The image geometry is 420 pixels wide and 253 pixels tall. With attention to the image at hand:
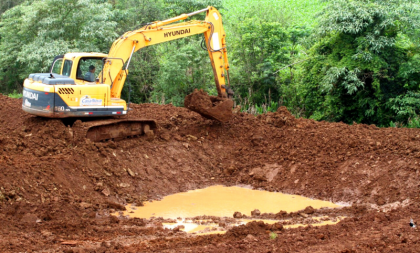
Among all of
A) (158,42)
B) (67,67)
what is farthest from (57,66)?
(158,42)

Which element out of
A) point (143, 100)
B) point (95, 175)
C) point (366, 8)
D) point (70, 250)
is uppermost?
point (366, 8)

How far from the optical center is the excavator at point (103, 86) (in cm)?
1069

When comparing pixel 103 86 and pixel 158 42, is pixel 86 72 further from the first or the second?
pixel 158 42

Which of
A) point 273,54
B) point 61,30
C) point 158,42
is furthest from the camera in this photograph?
point 61,30

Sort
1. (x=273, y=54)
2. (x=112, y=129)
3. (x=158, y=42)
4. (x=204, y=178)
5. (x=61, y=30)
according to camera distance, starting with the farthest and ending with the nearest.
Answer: (x=61, y=30) → (x=273, y=54) → (x=158, y=42) → (x=204, y=178) → (x=112, y=129)

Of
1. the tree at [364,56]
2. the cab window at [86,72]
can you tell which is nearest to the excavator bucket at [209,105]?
the cab window at [86,72]

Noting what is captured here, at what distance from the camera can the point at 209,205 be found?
10.0 meters

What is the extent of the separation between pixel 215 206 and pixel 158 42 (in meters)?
4.86

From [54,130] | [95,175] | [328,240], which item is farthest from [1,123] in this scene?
[328,240]

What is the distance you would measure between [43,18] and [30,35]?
1569 millimetres

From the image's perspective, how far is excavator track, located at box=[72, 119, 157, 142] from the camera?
10.8m

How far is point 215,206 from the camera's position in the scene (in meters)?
9.97

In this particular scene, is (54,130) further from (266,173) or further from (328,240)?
(328,240)

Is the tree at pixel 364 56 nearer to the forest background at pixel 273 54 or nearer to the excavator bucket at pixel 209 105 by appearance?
the forest background at pixel 273 54
